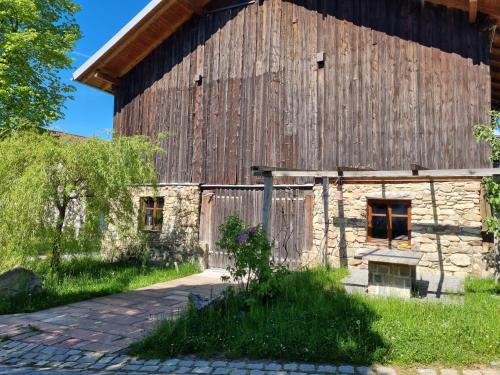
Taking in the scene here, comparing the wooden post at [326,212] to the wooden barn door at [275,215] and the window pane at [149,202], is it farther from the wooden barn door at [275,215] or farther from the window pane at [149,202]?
the window pane at [149,202]

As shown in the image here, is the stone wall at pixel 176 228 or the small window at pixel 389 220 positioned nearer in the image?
the small window at pixel 389 220

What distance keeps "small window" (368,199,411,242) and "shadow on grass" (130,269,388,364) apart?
3319 millimetres

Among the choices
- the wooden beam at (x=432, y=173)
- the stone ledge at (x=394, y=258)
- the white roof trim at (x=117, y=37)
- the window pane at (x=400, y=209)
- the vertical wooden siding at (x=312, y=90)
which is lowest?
the stone ledge at (x=394, y=258)

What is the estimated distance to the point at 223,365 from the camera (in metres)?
4.38

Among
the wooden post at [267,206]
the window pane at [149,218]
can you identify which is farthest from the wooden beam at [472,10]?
the window pane at [149,218]

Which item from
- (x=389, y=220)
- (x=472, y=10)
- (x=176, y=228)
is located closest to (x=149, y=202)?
(x=176, y=228)

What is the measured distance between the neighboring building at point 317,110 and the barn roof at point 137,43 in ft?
0.15

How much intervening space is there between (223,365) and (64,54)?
1357 cm

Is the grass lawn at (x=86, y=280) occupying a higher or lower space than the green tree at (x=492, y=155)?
lower

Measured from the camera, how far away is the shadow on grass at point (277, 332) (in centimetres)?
452

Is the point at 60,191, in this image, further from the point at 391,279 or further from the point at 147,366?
the point at 391,279

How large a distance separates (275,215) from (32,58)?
1036 centimetres

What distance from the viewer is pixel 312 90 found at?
1002 centimetres

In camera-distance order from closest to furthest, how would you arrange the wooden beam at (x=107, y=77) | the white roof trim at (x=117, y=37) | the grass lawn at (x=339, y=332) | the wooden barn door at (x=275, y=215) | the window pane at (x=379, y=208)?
the grass lawn at (x=339, y=332) → the window pane at (x=379, y=208) → the wooden barn door at (x=275, y=215) → the white roof trim at (x=117, y=37) → the wooden beam at (x=107, y=77)
